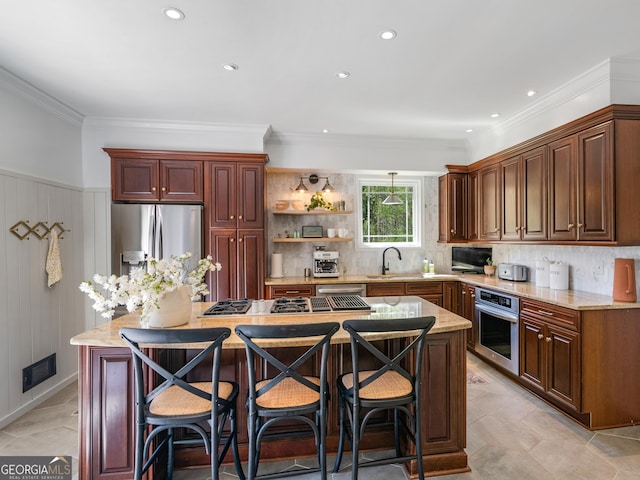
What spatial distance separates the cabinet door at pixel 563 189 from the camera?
2.85m

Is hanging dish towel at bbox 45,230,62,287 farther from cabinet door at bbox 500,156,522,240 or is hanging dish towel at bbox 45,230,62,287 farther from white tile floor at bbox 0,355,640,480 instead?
cabinet door at bbox 500,156,522,240

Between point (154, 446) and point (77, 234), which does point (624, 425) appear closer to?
point (154, 446)

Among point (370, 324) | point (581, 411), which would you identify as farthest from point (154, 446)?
point (581, 411)

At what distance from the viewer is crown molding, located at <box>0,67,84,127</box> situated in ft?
8.96

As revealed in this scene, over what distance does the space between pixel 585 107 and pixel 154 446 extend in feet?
13.9

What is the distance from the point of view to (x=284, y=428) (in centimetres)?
214

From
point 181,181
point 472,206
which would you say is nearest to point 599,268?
point 472,206

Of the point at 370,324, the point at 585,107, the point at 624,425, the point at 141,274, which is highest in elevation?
the point at 585,107

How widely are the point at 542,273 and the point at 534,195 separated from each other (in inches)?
33.7

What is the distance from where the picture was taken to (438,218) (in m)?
5.02

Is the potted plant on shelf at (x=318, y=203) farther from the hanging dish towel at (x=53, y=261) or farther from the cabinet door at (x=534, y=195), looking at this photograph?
Answer: the hanging dish towel at (x=53, y=261)

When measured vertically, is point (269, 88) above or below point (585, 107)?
above

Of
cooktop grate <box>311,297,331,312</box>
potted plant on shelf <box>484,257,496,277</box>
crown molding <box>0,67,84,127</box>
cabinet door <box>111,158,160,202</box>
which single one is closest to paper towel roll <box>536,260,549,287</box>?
potted plant on shelf <box>484,257,496,277</box>

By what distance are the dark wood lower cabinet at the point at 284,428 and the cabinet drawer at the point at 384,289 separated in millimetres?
1987
